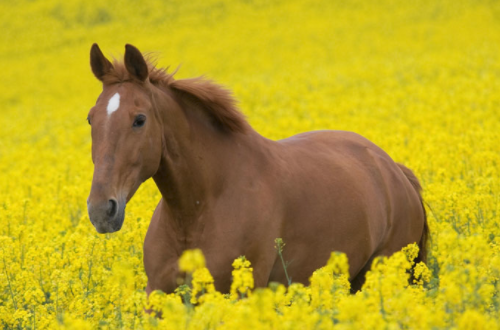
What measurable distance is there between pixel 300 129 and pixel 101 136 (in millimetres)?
10136

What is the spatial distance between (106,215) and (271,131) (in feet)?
31.8

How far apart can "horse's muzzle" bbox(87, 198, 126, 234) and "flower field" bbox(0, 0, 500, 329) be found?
0.39 meters

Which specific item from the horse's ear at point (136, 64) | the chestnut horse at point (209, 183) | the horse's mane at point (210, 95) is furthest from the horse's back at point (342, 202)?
the horse's ear at point (136, 64)

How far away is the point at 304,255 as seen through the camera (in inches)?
195

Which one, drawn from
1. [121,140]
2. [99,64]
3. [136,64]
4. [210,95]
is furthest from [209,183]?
[99,64]

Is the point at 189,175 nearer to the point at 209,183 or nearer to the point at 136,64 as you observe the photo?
the point at 209,183

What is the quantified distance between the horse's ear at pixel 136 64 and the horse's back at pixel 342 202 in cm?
117

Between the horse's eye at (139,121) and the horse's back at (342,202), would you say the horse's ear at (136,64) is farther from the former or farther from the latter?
the horse's back at (342,202)

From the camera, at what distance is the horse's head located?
4.00 meters

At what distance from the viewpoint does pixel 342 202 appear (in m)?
5.26

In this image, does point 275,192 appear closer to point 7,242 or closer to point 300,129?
point 7,242

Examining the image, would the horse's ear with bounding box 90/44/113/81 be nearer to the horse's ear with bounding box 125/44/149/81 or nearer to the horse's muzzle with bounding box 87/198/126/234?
the horse's ear with bounding box 125/44/149/81

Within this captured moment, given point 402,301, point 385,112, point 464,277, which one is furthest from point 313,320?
point 385,112

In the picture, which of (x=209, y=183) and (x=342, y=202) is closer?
(x=209, y=183)
